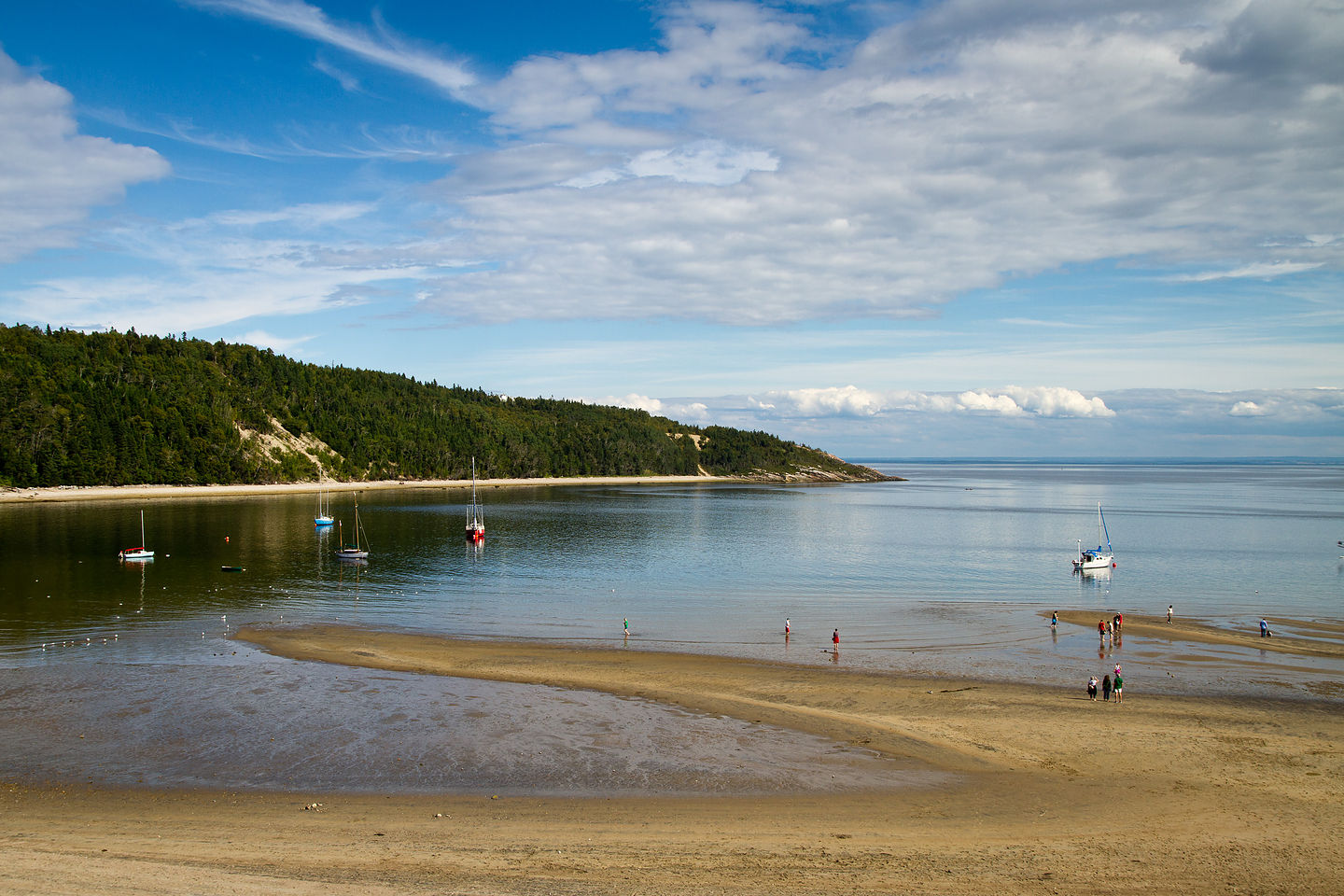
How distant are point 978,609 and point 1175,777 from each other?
98.8ft

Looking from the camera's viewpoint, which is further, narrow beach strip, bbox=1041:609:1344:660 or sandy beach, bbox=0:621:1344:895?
narrow beach strip, bbox=1041:609:1344:660

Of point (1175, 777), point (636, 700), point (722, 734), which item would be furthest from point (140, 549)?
point (1175, 777)

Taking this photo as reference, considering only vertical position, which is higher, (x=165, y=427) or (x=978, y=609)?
(x=165, y=427)

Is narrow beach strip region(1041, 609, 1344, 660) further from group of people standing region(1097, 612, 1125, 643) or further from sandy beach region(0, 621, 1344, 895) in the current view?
sandy beach region(0, 621, 1344, 895)

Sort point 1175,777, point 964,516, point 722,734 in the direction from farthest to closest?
point 964,516
point 722,734
point 1175,777

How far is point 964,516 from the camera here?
135625 mm

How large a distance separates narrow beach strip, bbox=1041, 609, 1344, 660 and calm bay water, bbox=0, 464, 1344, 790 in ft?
5.62

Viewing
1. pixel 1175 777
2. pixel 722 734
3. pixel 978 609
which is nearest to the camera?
pixel 1175 777

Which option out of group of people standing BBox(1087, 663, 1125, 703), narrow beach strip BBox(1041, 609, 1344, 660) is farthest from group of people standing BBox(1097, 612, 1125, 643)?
group of people standing BBox(1087, 663, 1125, 703)

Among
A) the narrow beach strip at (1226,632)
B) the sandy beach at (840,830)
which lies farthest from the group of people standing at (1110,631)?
the sandy beach at (840,830)

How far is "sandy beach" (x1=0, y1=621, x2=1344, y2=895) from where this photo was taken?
16.0 m

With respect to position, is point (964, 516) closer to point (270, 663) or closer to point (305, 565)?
point (305, 565)

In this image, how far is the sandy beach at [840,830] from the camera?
16047 millimetres

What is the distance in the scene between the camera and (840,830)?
19062 millimetres
